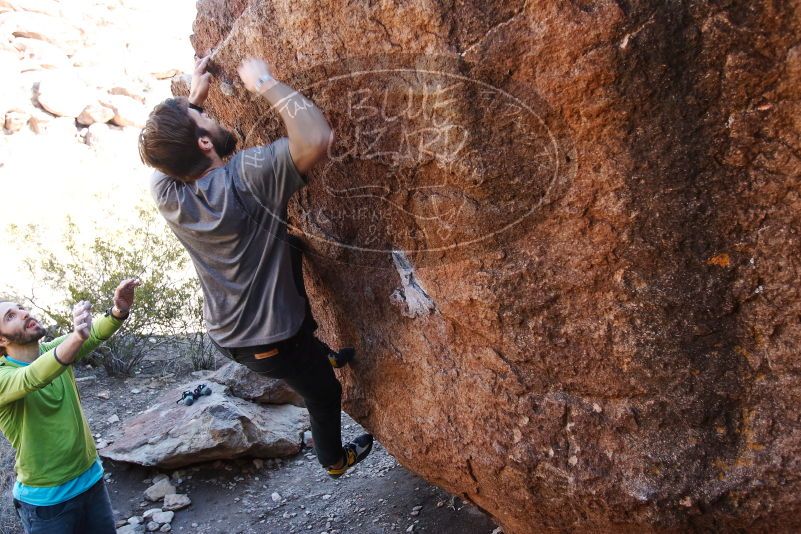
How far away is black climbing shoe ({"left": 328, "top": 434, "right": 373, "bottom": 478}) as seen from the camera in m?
2.81

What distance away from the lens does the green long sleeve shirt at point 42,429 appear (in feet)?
7.65

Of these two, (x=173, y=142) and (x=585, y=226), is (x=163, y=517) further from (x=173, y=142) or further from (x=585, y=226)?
(x=585, y=226)

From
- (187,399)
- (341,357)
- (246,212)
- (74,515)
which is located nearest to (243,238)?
(246,212)

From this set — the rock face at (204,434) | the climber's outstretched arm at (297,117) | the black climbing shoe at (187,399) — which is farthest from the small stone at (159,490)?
the climber's outstretched arm at (297,117)

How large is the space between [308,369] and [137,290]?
4103mm

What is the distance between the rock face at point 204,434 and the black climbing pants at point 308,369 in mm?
1531

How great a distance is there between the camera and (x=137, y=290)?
235 inches

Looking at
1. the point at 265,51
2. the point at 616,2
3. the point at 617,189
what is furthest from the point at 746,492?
the point at 265,51

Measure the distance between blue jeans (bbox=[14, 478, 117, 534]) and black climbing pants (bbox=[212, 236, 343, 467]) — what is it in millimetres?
825

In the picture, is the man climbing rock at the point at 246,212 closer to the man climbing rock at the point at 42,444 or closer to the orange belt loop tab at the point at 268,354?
the orange belt loop tab at the point at 268,354

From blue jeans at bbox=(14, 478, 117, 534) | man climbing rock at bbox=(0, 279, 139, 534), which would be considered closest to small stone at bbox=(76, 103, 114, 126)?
man climbing rock at bbox=(0, 279, 139, 534)

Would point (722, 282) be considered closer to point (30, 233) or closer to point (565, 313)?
point (565, 313)

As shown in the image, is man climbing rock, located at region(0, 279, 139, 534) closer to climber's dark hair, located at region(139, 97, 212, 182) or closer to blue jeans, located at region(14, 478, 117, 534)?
blue jeans, located at region(14, 478, 117, 534)

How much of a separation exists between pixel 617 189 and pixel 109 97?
2047 cm
